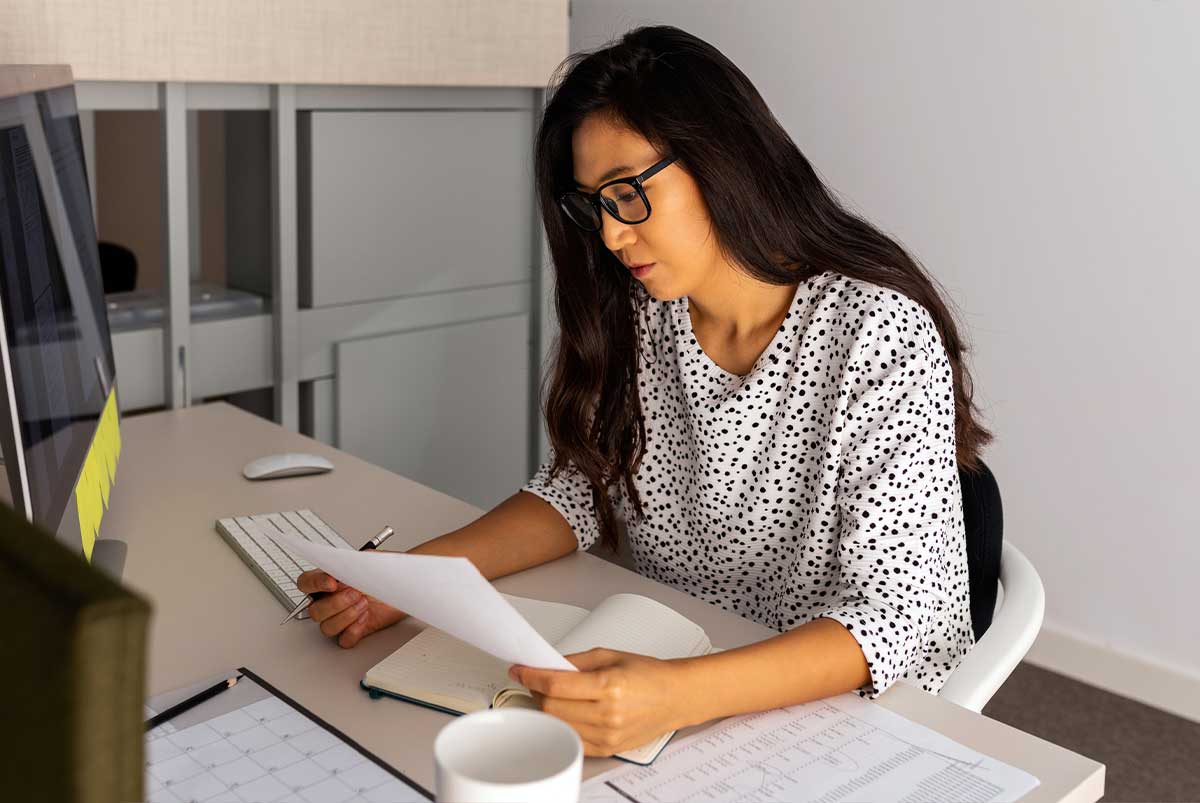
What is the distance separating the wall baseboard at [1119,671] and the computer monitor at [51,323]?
1996 millimetres

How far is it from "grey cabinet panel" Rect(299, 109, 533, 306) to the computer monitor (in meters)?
0.71

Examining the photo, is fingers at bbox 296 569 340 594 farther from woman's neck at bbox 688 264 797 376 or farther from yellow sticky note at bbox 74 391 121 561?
woman's neck at bbox 688 264 797 376

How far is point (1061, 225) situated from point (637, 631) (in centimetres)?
169

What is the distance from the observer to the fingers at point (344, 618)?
3.72ft

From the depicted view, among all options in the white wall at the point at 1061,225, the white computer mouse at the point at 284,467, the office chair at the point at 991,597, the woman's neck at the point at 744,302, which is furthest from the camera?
the white wall at the point at 1061,225

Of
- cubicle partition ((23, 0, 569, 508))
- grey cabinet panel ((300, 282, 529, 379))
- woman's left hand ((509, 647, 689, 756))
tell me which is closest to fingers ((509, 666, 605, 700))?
woman's left hand ((509, 647, 689, 756))

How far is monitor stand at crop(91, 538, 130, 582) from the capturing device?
1.29 meters

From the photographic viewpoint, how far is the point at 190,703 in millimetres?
1000

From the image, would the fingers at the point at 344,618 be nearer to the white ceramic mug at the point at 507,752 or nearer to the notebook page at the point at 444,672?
the notebook page at the point at 444,672

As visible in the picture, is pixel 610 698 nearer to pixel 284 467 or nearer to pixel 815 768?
pixel 815 768

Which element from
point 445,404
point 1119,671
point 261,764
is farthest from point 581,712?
point 1119,671

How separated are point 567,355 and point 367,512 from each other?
32 cm

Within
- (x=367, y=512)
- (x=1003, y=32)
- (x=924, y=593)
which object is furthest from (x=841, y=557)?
(x=1003, y=32)

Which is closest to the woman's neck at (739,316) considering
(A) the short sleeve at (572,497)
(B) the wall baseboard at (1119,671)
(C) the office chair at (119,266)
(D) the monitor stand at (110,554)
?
(A) the short sleeve at (572,497)
